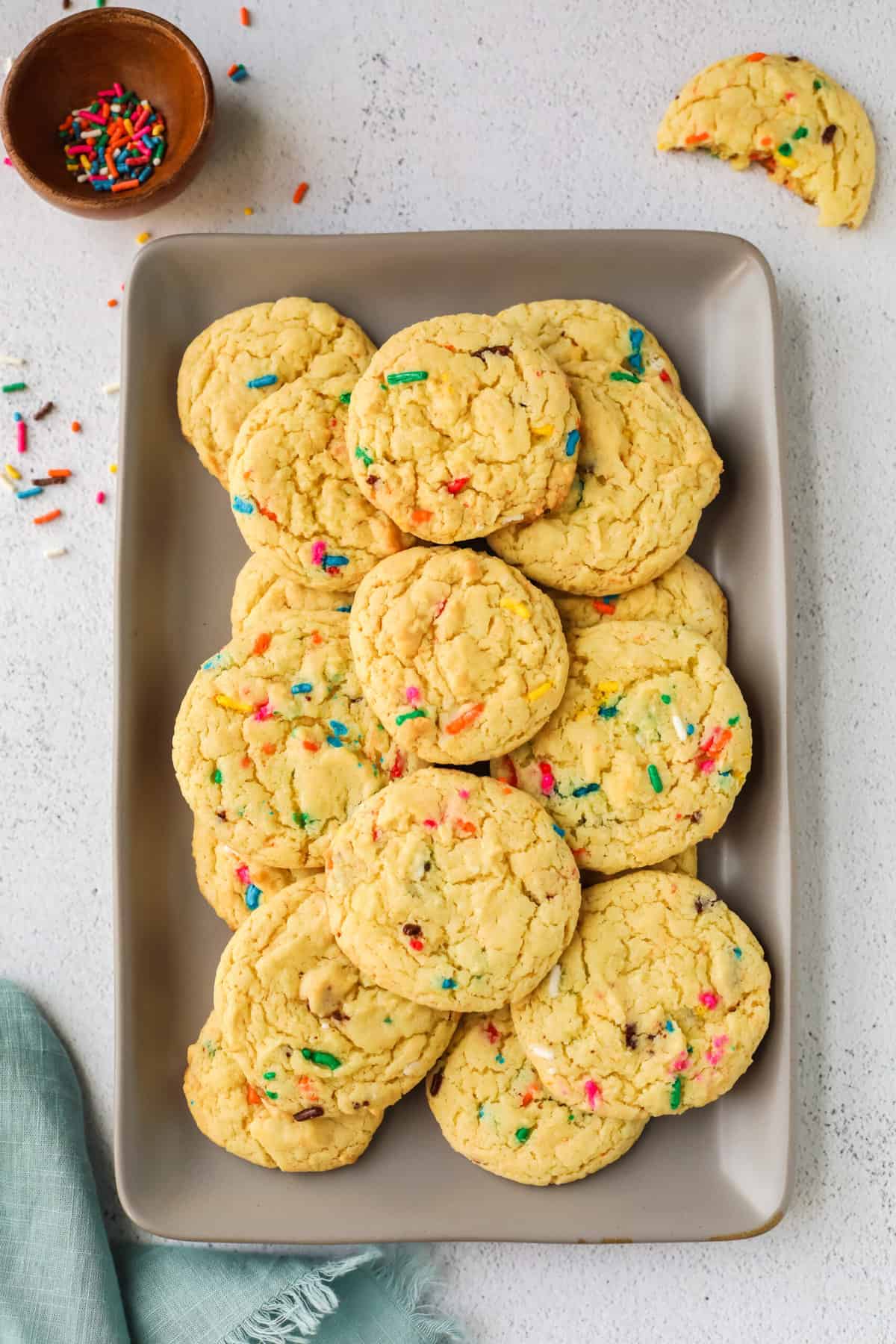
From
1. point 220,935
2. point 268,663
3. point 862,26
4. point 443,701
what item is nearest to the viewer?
point 443,701

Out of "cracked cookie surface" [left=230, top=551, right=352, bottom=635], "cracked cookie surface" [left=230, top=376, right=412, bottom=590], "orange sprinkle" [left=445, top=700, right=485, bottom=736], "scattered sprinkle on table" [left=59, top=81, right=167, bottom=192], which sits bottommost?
"orange sprinkle" [left=445, top=700, right=485, bottom=736]

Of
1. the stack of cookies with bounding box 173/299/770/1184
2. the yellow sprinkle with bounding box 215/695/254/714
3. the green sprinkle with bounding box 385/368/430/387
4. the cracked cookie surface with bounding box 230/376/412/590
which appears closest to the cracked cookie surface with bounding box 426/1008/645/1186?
the stack of cookies with bounding box 173/299/770/1184

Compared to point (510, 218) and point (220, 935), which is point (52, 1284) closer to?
point (220, 935)

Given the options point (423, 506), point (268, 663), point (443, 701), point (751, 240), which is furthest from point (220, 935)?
point (751, 240)

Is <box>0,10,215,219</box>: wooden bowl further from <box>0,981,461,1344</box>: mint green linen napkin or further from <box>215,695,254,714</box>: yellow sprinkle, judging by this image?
<box>0,981,461,1344</box>: mint green linen napkin

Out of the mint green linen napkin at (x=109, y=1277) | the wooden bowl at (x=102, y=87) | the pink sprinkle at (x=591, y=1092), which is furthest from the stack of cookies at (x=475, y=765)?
the wooden bowl at (x=102, y=87)

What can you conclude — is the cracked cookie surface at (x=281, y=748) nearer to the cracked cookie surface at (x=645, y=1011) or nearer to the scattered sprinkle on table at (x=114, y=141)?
the cracked cookie surface at (x=645, y=1011)

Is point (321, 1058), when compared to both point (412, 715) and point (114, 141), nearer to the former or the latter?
point (412, 715)
